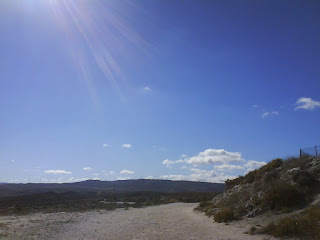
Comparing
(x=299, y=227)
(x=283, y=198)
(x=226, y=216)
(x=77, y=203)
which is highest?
(x=283, y=198)

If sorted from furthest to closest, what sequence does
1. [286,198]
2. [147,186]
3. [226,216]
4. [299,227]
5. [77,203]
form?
1. [147,186]
2. [77,203]
3. [226,216]
4. [286,198]
5. [299,227]

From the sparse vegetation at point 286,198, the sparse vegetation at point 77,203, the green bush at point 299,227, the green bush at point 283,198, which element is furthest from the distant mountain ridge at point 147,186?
the green bush at point 299,227

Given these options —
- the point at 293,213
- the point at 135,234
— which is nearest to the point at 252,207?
the point at 293,213

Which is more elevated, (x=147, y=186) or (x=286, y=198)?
(x=147, y=186)

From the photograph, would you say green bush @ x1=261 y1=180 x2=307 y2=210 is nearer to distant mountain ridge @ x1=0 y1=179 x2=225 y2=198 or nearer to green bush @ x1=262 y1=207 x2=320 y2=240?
green bush @ x1=262 y1=207 x2=320 y2=240

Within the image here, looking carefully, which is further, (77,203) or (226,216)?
(77,203)

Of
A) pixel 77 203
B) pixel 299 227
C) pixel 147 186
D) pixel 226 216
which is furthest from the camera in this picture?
pixel 147 186

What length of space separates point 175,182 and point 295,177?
169 m

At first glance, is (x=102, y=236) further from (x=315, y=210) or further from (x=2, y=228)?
(x=315, y=210)

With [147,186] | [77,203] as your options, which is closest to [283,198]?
[77,203]

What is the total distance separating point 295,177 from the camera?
19953 millimetres

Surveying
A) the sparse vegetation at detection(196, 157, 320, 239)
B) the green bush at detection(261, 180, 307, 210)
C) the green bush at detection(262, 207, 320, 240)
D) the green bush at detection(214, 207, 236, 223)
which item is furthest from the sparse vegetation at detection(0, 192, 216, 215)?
the green bush at detection(262, 207, 320, 240)

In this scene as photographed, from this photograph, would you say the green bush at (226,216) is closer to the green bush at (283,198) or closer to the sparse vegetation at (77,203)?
the green bush at (283,198)

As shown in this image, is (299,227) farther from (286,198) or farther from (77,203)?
(77,203)
